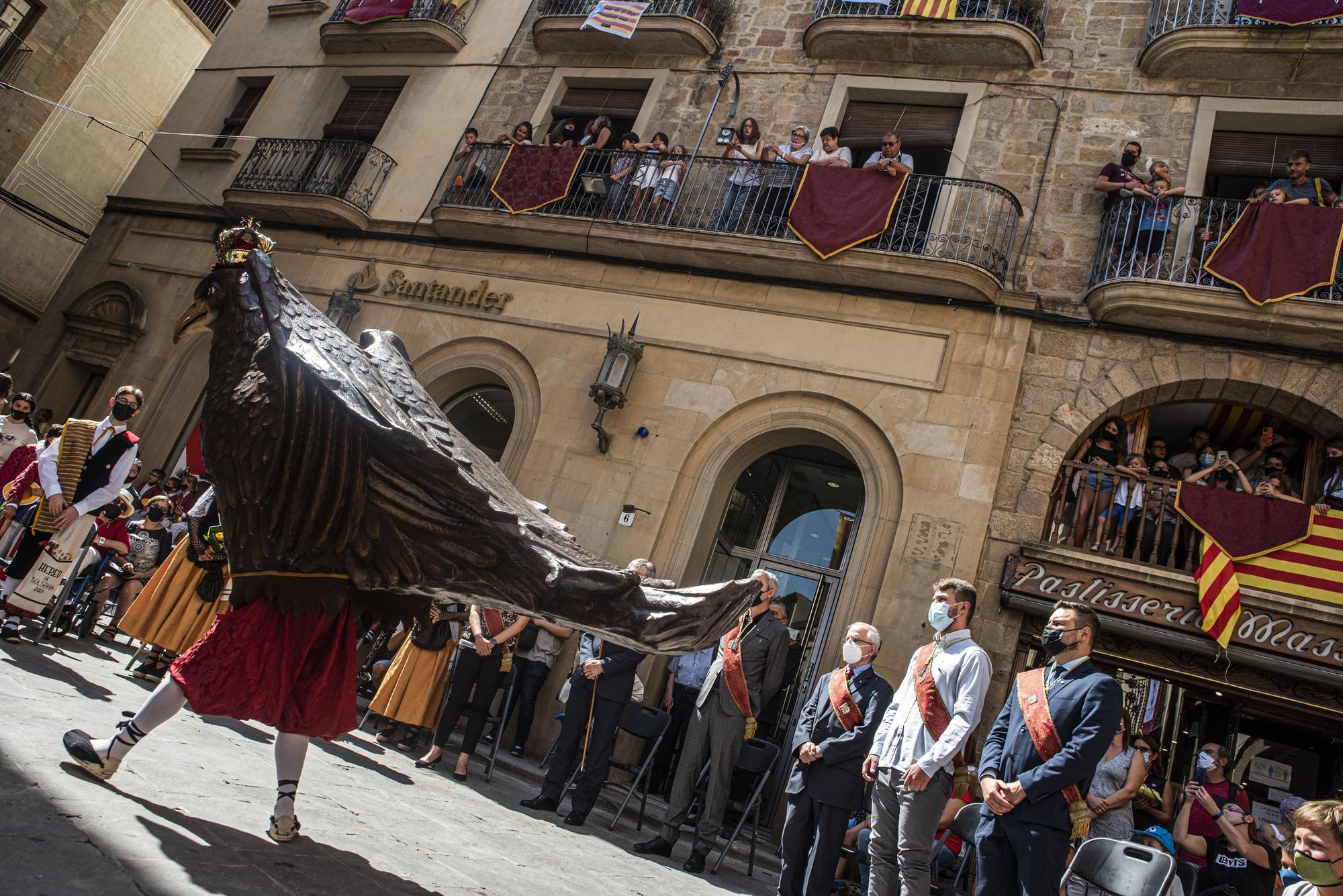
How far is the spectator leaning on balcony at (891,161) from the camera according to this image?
9.98 m

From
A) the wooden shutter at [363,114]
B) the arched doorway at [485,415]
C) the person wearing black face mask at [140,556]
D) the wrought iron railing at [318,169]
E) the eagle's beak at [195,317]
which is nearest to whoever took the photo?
the eagle's beak at [195,317]

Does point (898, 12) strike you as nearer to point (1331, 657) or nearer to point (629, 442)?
point (629, 442)

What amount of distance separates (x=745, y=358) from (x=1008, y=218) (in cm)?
333

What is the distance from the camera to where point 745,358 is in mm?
10242

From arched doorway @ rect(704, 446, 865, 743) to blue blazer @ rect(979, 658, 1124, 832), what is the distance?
5.85m

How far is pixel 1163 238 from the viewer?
9148 millimetres

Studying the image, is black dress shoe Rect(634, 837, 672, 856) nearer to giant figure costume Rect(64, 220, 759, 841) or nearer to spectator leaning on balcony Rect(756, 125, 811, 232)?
giant figure costume Rect(64, 220, 759, 841)

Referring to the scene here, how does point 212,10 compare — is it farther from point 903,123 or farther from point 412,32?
point 903,123

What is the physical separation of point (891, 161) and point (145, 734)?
9.19 m

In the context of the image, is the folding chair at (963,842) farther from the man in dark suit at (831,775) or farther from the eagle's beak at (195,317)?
the eagle's beak at (195,317)

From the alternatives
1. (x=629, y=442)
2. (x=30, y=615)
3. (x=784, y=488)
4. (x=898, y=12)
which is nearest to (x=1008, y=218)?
(x=898, y=12)

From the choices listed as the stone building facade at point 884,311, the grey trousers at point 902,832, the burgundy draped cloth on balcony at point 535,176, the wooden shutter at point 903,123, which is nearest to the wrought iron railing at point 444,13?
the stone building facade at point 884,311

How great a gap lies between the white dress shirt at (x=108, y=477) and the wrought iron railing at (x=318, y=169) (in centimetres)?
756

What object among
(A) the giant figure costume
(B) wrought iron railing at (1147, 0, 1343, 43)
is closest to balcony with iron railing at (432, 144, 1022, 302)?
(B) wrought iron railing at (1147, 0, 1343, 43)
